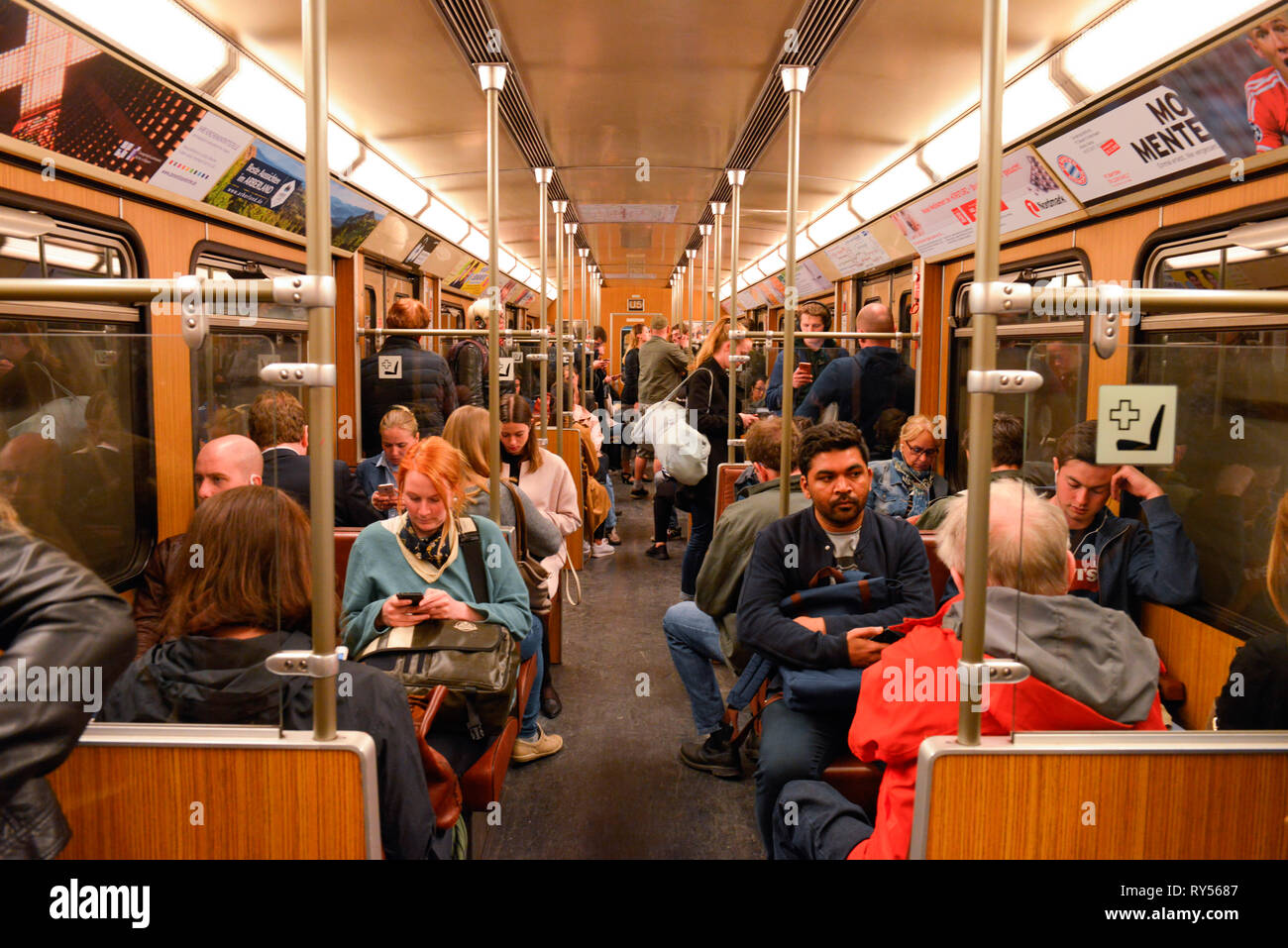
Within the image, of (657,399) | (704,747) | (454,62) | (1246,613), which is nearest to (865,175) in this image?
(657,399)

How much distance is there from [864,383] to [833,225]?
2.61 metres

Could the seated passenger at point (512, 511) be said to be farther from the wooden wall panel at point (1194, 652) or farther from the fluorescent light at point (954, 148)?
the fluorescent light at point (954, 148)

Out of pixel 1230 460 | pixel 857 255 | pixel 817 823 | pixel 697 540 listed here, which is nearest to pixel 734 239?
pixel 697 540

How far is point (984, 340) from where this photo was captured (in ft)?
3.80

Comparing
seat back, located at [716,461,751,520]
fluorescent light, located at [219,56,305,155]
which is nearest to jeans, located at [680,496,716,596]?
seat back, located at [716,461,751,520]

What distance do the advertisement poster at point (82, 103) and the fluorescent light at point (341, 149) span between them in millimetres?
1456

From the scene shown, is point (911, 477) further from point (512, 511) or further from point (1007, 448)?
point (1007, 448)

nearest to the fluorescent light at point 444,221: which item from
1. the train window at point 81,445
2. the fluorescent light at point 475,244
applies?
the fluorescent light at point 475,244

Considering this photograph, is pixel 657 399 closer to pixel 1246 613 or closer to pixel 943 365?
pixel 943 365

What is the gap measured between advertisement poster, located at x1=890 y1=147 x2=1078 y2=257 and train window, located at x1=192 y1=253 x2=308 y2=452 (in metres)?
2.39

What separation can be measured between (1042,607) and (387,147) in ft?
15.4

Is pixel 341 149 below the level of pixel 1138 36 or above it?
above

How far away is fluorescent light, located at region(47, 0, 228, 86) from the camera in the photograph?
2.46m

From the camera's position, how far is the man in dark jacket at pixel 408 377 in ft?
14.7
